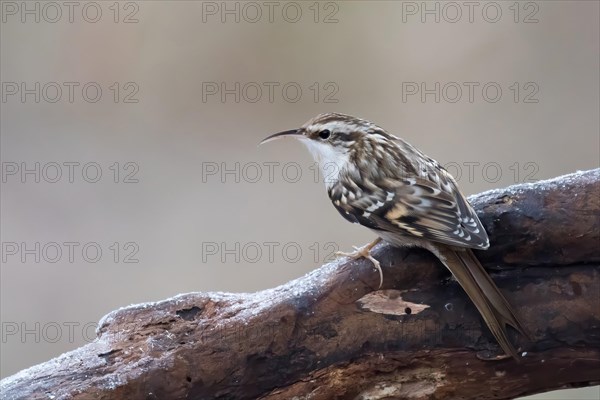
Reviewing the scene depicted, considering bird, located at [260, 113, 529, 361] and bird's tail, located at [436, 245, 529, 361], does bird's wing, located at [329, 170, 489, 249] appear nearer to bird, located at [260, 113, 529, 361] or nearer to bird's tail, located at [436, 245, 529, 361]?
bird, located at [260, 113, 529, 361]

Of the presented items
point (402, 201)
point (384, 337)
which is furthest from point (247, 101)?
point (384, 337)

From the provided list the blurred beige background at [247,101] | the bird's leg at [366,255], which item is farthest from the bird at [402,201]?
the blurred beige background at [247,101]

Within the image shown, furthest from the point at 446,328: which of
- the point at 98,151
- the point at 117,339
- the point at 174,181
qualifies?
the point at 98,151

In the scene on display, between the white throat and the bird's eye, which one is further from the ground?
the bird's eye

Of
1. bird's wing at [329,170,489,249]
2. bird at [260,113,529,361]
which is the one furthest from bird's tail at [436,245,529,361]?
bird's wing at [329,170,489,249]

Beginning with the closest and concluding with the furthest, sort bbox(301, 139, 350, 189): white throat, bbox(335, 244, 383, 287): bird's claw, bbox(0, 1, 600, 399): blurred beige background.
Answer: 1. bbox(335, 244, 383, 287): bird's claw
2. bbox(301, 139, 350, 189): white throat
3. bbox(0, 1, 600, 399): blurred beige background

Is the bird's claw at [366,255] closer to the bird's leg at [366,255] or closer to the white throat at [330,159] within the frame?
the bird's leg at [366,255]

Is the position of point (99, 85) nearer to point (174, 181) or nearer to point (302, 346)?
point (174, 181)
